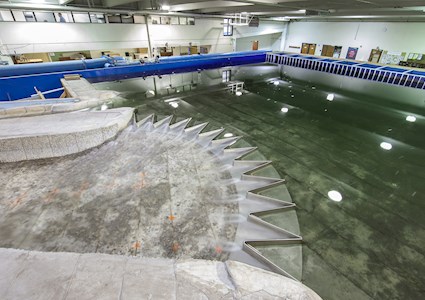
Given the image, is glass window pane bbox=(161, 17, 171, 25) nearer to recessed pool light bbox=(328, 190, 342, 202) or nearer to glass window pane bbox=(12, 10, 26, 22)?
glass window pane bbox=(12, 10, 26, 22)

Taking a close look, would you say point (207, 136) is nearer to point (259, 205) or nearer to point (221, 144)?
point (221, 144)

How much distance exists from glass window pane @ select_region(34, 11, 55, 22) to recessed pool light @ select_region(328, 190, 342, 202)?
10.7 meters

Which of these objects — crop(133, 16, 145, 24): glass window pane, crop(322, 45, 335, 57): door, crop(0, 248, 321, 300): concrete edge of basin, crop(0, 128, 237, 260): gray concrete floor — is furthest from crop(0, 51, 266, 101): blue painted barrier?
crop(0, 248, 321, 300): concrete edge of basin

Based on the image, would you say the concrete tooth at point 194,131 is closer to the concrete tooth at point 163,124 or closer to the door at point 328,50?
the concrete tooth at point 163,124

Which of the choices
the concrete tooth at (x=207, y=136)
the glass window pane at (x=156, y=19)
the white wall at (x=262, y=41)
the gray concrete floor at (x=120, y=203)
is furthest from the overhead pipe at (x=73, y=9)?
the concrete tooth at (x=207, y=136)

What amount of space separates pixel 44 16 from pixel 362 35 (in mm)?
14821

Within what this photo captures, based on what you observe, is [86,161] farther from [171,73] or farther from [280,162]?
[171,73]

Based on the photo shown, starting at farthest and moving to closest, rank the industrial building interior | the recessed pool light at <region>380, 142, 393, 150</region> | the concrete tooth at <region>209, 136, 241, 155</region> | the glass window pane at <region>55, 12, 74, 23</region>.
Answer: the glass window pane at <region>55, 12, 74, 23</region> < the recessed pool light at <region>380, 142, 393, 150</region> < the concrete tooth at <region>209, 136, 241, 155</region> < the industrial building interior

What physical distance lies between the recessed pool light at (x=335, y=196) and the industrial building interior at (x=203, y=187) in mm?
21

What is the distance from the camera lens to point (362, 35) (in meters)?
11.9

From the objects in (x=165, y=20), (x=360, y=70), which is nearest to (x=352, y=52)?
(x=360, y=70)

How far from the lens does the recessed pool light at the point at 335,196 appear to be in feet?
9.78

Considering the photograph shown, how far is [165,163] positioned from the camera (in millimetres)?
3521

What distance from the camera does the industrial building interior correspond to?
5.45 feet
